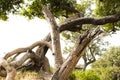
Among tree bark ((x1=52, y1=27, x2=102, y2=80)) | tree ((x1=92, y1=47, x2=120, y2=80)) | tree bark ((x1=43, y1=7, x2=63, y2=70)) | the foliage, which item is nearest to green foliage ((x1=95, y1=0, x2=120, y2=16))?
the foliage

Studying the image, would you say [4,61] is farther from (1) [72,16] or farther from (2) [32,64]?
(1) [72,16]

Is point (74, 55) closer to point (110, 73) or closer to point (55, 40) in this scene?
point (55, 40)

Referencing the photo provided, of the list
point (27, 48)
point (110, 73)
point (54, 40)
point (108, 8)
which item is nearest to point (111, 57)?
point (110, 73)

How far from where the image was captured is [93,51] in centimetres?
4169

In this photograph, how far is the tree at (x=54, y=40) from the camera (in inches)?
362

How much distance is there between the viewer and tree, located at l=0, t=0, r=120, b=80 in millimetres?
9195

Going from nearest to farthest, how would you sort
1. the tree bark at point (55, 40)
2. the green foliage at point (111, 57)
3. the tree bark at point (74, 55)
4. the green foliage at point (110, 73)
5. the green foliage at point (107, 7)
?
the tree bark at point (74, 55), the tree bark at point (55, 40), the green foliage at point (107, 7), the green foliage at point (110, 73), the green foliage at point (111, 57)

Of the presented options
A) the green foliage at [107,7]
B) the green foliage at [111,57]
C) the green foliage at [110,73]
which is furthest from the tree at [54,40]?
the green foliage at [111,57]

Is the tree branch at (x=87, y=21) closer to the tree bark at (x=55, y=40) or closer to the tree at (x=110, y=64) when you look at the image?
the tree bark at (x=55, y=40)

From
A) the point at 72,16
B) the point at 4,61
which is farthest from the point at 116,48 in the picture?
the point at 4,61

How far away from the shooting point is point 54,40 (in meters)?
11.5

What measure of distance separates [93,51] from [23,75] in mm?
30295

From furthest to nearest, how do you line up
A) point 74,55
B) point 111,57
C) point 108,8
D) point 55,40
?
point 111,57, point 108,8, point 55,40, point 74,55

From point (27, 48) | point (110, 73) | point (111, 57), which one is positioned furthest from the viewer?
point (111, 57)
